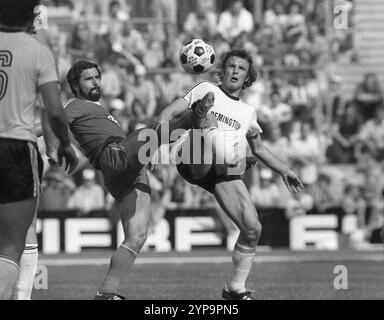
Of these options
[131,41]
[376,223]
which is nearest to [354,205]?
[376,223]

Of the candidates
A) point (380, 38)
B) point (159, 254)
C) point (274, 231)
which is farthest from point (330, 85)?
point (159, 254)

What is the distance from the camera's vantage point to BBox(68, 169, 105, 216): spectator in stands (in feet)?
65.2

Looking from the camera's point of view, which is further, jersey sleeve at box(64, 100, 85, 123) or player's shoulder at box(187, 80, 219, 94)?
player's shoulder at box(187, 80, 219, 94)

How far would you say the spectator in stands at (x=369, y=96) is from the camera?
2283 centimetres

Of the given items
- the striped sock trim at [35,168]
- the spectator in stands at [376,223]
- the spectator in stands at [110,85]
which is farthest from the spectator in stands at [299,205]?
the striped sock trim at [35,168]

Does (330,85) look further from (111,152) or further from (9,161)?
(9,161)

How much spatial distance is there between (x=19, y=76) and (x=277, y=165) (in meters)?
3.77

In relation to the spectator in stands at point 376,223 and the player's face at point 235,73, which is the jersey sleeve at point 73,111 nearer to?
the player's face at point 235,73

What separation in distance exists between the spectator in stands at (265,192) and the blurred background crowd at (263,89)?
2 centimetres

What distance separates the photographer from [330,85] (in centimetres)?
2325

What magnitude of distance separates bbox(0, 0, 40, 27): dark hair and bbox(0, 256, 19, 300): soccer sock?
1.60m

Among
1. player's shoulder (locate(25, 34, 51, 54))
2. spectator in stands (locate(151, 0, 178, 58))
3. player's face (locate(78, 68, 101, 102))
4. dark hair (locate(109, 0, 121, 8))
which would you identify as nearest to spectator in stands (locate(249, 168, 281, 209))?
spectator in stands (locate(151, 0, 178, 58))

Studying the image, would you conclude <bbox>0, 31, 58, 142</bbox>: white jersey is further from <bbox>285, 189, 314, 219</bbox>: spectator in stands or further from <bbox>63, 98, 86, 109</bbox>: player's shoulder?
<bbox>285, 189, 314, 219</bbox>: spectator in stands

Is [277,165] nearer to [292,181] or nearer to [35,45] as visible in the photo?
[292,181]
